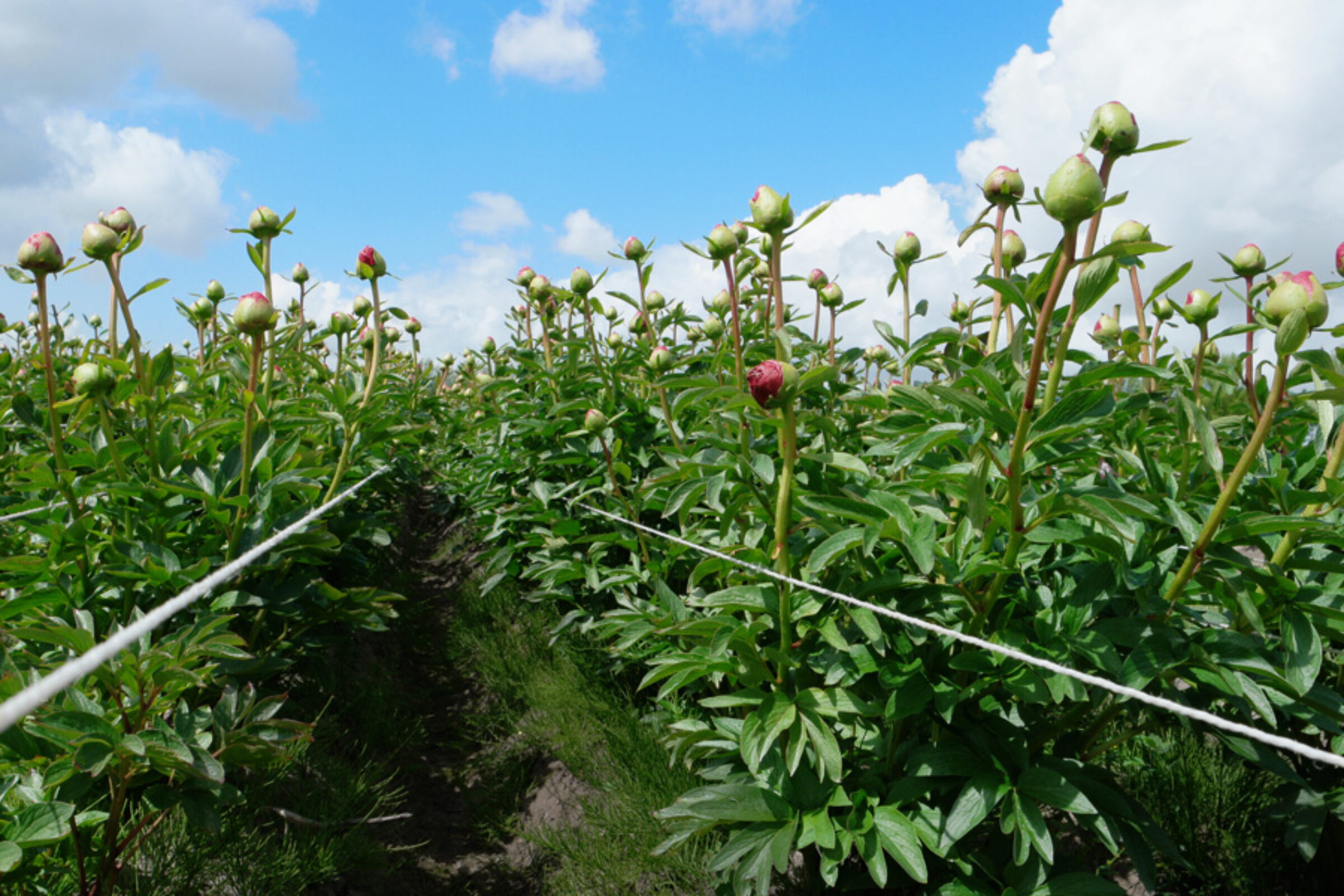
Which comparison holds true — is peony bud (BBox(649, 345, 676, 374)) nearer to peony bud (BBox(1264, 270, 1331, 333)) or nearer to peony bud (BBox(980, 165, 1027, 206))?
peony bud (BBox(980, 165, 1027, 206))

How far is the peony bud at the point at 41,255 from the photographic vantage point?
152 cm

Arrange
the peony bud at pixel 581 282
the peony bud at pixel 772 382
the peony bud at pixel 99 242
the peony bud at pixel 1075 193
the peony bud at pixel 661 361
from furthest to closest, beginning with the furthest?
1. the peony bud at pixel 581 282
2. the peony bud at pixel 661 361
3. the peony bud at pixel 99 242
4. the peony bud at pixel 772 382
5. the peony bud at pixel 1075 193

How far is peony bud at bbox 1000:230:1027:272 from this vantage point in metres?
1.39

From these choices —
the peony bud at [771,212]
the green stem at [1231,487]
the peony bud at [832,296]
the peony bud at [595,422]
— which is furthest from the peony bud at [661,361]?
the green stem at [1231,487]

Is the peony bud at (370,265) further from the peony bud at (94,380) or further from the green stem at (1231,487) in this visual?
the green stem at (1231,487)

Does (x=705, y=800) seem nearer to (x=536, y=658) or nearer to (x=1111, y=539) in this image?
(x=1111, y=539)

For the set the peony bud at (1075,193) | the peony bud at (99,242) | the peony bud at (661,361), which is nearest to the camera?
the peony bud at (1075,193)

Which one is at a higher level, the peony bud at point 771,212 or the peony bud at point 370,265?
the peony bud at point 370,265

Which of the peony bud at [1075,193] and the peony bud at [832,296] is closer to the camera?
the peony bud at [1075,193]

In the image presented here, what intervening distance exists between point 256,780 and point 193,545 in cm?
55

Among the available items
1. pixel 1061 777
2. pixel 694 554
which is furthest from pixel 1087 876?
→ pixel 694 554

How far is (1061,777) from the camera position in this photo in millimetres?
1036

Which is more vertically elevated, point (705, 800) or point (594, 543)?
point (594, 543)

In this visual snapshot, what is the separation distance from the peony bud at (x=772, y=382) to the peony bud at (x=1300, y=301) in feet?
1.68
